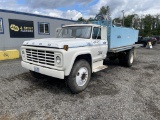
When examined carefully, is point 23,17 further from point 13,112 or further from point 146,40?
point 146,40

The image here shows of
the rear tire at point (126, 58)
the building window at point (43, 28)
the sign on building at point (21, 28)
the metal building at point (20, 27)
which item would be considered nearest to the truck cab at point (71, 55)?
the rear tire at point (126, 58)

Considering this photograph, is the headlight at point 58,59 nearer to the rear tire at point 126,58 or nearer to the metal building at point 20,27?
the rear tire at point 126,58

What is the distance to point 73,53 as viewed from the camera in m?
3.94

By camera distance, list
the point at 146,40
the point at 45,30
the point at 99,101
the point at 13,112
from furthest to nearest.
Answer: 1. the point at 146,40
2. the point at 45,30
3. the point at 99,101
4. the point at 13,112

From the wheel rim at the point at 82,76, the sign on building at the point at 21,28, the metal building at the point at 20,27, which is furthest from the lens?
the sign on building at the point at 21,28

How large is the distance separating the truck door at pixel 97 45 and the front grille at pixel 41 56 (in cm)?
158

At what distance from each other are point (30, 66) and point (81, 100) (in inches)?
75.3

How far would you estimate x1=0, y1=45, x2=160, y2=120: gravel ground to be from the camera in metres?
3.25

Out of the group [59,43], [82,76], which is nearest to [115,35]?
[82,76]

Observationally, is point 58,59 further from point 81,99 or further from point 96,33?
point 96,33

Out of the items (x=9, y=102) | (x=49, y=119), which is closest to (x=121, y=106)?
(x=49, y=119)

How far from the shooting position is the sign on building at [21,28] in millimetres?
11625

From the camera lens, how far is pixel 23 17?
1222 centimetres

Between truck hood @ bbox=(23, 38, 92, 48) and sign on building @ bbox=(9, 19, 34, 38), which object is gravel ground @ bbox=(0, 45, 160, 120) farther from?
sign on building @ bbox=(9, 19, 34, 38)
